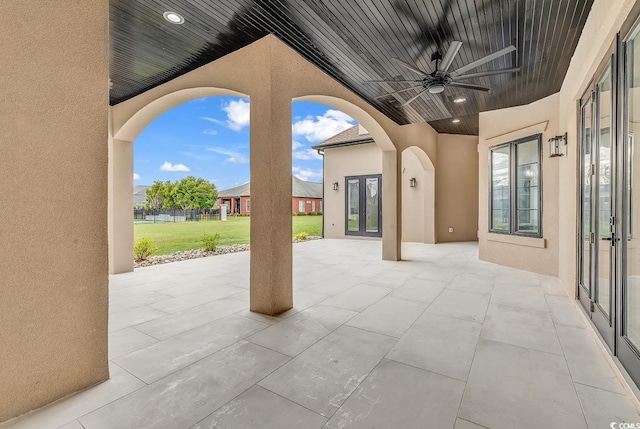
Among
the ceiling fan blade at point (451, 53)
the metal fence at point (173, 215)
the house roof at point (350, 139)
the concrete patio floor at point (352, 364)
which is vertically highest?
the house roof at point (350, 139)

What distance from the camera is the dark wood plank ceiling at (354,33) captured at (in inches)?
118

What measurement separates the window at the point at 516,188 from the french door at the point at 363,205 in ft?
14.6

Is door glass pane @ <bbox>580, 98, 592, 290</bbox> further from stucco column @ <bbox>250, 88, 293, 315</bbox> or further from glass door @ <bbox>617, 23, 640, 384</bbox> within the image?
stucco column @ <bbox>250, 88, 293, 315</bbox>

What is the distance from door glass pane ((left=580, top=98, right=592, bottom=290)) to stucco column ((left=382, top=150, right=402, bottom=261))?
335cm

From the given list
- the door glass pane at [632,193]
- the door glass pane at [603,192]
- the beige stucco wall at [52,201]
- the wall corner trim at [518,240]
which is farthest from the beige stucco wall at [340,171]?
the beige stucco wall at [52,201]

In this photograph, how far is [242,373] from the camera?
7.13 ft

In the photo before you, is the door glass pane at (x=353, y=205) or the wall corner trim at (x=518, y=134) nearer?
the wall corner trim at (x=518, y=134)

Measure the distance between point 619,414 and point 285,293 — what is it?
287 centimetres

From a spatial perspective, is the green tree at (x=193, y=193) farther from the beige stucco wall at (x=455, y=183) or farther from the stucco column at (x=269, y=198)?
the stucco column at (x=269, y=198)

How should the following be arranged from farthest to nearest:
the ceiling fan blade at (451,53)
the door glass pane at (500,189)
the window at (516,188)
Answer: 1. the door glass pane at (500,189)
2. the window at (516,188)
3. the ceiling fan blade at (451,53)

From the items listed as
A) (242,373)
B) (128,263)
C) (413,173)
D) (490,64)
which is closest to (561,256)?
(490,64)

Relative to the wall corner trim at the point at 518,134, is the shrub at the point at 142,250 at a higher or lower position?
lower

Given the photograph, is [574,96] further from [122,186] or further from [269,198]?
[122,186]

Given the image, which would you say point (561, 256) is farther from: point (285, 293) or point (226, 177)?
point (226, 177)
